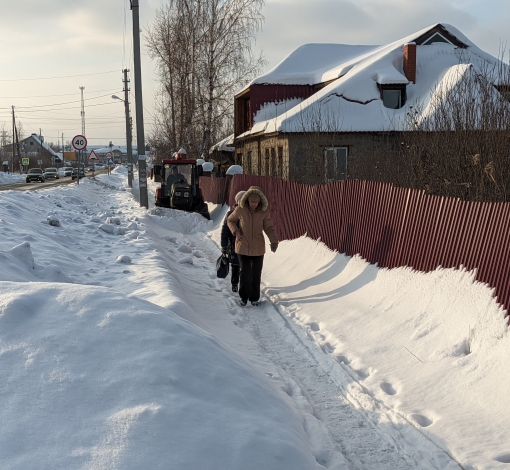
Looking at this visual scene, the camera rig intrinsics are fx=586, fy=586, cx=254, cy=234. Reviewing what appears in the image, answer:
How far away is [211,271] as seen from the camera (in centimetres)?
1099

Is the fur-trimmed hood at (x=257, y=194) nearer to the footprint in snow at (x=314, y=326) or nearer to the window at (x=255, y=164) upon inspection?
the footprint in snow at (x=314, y=326)

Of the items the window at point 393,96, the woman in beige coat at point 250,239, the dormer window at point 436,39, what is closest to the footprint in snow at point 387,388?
the woman in beige coat at point 250,239

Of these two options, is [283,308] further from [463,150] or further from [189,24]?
[189,24]

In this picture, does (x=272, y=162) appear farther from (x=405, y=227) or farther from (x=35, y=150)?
(x=35, y=150)

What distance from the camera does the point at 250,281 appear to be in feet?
27.8

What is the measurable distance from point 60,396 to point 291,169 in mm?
17392

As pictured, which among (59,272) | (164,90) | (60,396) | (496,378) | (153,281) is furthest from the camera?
(164,90)

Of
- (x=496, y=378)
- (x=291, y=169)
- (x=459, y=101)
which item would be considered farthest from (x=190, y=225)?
(x=496, y=378)

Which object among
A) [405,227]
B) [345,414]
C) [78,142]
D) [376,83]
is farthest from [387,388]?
[78,142]

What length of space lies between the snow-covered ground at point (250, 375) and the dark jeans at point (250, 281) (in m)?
0.28

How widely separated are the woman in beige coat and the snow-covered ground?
1.16 ft

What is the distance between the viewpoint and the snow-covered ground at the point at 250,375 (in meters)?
3.05

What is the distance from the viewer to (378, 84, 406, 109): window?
75.8 feet

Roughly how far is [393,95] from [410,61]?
148 cm
